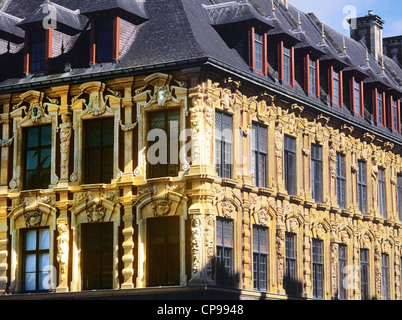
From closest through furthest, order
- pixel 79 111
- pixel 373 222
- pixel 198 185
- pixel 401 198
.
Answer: pixel 198 185 → pixel 79 111 → pixel 373 222 → pixel 401 198

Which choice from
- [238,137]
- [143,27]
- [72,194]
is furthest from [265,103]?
[72,194]

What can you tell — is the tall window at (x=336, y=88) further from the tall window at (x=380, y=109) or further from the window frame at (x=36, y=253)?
the window frame at (x=36, y=253)

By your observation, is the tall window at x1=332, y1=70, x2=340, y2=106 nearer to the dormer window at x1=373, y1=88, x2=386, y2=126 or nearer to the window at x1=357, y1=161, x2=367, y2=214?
the window at x1=357, y1=161, x2=367, y2=214

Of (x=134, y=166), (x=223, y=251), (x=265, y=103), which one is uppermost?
(x=265, y=103)

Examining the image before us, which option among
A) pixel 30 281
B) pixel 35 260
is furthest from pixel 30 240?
pixel 30 281

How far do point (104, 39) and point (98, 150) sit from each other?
149 inches

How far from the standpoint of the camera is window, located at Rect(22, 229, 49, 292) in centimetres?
3844

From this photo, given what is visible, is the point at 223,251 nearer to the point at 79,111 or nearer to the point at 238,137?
the point at 238,137

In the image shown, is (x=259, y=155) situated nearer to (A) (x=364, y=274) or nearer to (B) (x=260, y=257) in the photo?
(B) (x=260, y=257)

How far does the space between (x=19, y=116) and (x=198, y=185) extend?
733 cm

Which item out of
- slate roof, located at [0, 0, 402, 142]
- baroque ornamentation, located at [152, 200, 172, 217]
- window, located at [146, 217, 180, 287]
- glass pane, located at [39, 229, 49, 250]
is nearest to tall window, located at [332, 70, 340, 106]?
slate roof, located at [0, 0, 402, 142]

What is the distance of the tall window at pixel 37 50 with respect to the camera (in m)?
39.7

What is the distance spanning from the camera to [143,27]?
129 feet

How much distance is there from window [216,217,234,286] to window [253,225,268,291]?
1.58m
